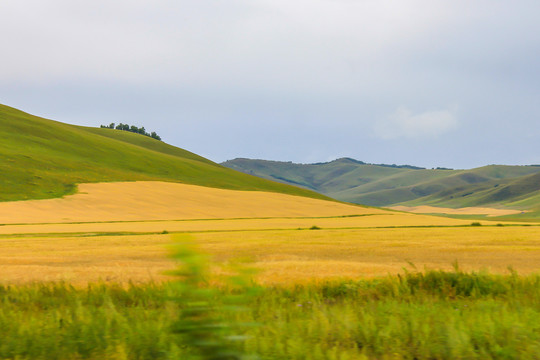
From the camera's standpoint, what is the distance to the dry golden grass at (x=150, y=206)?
191ft

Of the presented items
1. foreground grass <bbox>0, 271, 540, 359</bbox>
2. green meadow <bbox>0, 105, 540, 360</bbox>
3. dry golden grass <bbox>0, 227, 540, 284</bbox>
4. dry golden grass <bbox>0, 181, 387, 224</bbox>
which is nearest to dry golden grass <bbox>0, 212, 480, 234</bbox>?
dry golden grass <bbox>0, 181, 387, 224</bbox>

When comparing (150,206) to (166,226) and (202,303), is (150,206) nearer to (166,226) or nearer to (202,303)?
(166,226)

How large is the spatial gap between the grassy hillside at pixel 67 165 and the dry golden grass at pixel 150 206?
6.54m

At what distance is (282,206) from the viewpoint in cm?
8700

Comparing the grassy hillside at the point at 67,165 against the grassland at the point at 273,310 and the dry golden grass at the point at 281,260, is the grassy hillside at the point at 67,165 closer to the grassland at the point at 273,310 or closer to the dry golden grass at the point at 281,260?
the dry golden grass at the point at 281,260

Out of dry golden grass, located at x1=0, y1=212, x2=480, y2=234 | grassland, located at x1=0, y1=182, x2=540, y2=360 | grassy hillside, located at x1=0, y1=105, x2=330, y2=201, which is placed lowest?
dry golden grass, located at x1=0, y1=212, x2=480, y2=234

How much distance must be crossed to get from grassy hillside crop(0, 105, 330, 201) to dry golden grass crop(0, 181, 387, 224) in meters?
6.54

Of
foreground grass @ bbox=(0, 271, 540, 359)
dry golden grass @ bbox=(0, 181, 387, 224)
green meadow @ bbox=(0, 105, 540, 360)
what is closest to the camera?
green meadow @ bbox=(0, 105, 540, 360)

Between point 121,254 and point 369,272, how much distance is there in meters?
11.4

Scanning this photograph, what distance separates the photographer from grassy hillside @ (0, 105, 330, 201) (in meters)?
80.6

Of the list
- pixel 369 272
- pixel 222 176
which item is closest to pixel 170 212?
pixel 369 272

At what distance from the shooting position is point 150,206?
71.3 meters

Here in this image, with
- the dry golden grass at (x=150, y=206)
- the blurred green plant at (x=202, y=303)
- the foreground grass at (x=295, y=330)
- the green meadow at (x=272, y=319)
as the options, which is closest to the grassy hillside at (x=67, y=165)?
the dry golden grass at (x=150, y=206)

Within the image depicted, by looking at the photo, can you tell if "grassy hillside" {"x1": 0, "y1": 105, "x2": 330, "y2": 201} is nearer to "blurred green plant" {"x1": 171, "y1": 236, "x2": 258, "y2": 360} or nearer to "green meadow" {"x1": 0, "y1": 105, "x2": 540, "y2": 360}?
"green meadow" {"x1": 0, "y1": 105, "x2": 540, "y2": 360}
